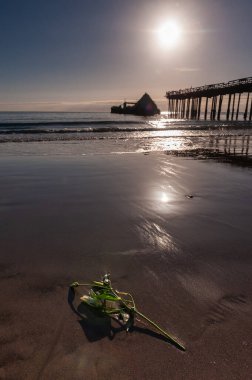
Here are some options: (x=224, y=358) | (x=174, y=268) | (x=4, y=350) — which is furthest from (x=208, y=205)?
(x=4, y=350)

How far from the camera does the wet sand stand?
2119 mm

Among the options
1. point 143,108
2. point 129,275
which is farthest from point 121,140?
point 143,108

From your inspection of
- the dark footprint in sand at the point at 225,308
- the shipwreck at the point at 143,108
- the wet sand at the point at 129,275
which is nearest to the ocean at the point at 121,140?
the wet sand at the point at 129,275

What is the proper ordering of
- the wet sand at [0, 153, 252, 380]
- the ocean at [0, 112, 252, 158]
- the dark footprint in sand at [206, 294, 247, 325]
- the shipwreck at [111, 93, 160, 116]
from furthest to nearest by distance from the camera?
the shipwreck at [111, 93, 160, 116] < the ocean at [0, 112, 252, 158] < the dark footprint in sand at [206, 294, 247, 325] < the wet sand at [0, 153, 252, 380]

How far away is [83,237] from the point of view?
13.5 feet

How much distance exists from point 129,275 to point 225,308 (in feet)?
3.25

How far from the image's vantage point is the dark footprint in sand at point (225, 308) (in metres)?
2.57

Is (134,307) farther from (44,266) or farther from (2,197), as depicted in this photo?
(2,197)

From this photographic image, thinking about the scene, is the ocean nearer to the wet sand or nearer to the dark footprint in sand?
the wet sand

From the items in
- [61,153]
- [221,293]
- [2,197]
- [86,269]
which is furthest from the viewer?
[61,153]

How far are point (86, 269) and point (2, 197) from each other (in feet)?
11.0

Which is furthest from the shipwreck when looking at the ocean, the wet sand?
the wet sand

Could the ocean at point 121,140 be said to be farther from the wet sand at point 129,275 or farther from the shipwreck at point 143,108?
the shipwreck at point 143,108

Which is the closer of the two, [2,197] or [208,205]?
[208,205]
